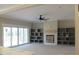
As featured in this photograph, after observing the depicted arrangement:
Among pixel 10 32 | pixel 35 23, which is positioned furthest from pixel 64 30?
pixel 10 32

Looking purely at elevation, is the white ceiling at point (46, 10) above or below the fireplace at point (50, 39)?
above

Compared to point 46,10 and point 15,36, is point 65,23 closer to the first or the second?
point 15,36

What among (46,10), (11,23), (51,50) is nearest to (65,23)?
(51,50)

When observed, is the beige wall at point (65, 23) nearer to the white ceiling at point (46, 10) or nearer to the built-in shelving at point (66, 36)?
the built-in shelving at point (66, 36)

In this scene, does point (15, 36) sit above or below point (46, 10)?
below

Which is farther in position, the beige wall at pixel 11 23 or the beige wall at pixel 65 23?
the beige wall at pixel 65 23

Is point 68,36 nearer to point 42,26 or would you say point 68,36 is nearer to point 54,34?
point 54,34

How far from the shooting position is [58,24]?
11.6 metres

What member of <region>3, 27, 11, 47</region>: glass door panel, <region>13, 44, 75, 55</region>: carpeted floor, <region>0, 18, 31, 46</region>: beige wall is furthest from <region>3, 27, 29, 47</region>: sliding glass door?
<region>13, 44, 75, 55</region>: carpeted floor

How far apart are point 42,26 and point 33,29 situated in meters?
0.87

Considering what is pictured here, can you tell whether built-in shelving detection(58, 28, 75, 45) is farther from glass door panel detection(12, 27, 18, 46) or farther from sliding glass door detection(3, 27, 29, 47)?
glass door panel detection(12, 27, 18, 46)

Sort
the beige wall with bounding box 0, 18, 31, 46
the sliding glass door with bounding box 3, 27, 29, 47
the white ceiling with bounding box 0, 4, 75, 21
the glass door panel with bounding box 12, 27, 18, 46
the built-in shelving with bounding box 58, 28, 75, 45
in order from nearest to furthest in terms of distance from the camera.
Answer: the white ceiling with bounding box 0, 4, 75, 21 → the beige wall with bounding box 0, 18, 31, 46 → the sliding glass door with bounding box 3, 27, 29, 47 → the glass door panel with bounding box 12, 27, 18, 46 → the built-in shelving with bounding box 58, 28, 75, 45

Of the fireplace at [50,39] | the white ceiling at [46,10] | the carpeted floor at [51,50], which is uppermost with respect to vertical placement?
the white ceiling at [46,10]

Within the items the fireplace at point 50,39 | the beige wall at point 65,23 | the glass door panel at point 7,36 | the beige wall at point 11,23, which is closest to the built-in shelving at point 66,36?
the beige wall at point 65,23
